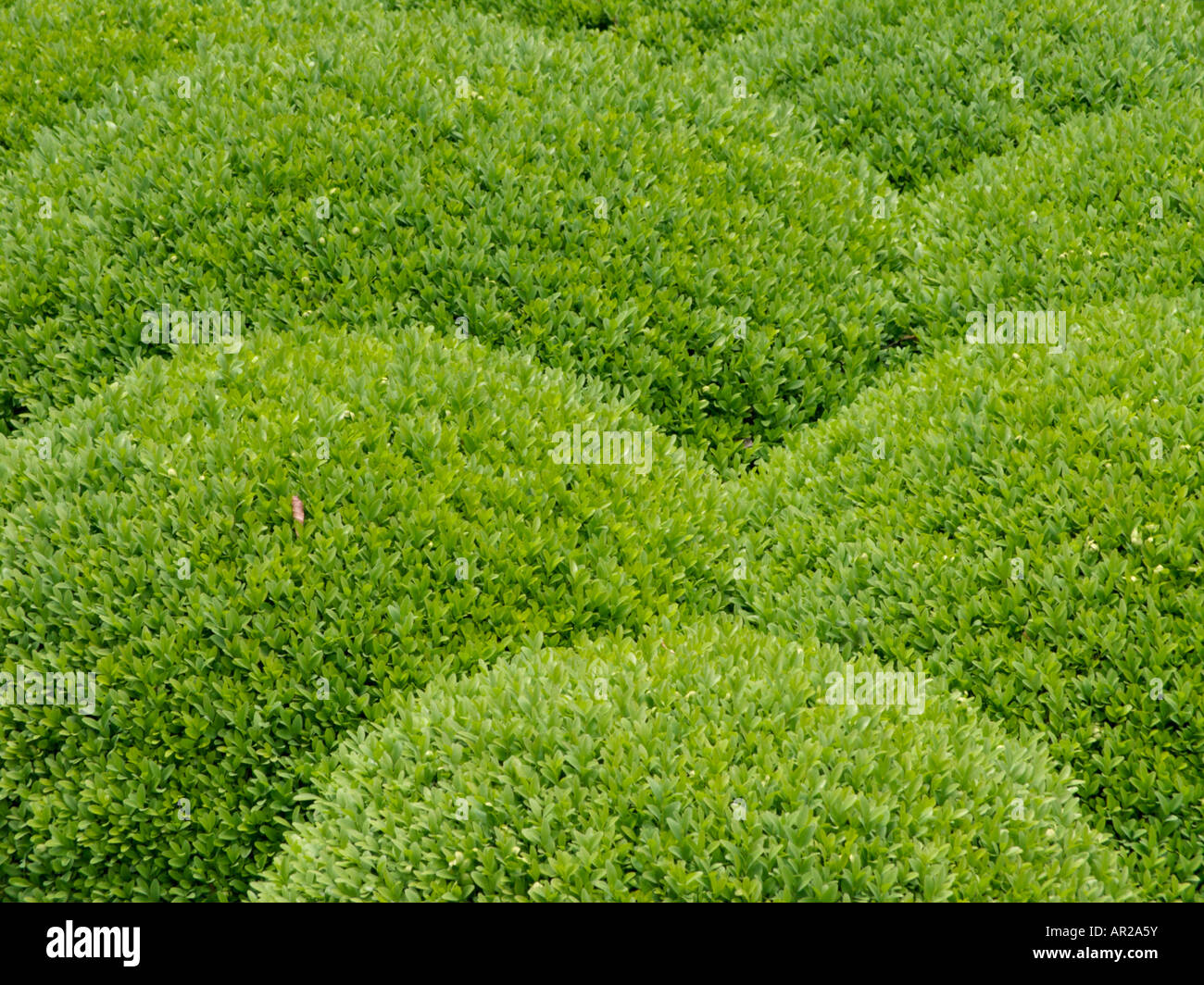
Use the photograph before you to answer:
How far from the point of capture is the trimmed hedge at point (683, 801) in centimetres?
433

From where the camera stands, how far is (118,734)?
17.1ft

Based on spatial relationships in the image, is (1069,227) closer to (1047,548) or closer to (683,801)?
(1047,548)

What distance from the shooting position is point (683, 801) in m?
4.52

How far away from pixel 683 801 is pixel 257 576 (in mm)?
2317

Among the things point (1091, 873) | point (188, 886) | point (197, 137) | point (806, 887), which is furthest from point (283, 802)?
point (197, 137)

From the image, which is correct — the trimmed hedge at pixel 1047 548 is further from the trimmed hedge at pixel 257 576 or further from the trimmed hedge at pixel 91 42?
the trimmed hedge at pixel 91 42

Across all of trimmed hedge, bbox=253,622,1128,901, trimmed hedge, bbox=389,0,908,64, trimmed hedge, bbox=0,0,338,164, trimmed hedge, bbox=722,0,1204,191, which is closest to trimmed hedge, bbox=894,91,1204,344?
trimmed hedge, bbox=722,0,1204,191

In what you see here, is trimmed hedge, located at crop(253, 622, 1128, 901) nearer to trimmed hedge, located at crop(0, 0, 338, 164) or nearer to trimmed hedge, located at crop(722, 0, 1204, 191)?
trimmed hedge, located at crop(722, 0, 1204, 191)

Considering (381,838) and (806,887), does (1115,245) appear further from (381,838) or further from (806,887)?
(381,838)

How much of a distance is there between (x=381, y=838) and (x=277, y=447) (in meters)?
2.16

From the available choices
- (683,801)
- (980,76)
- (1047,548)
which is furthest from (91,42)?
(1047,548)

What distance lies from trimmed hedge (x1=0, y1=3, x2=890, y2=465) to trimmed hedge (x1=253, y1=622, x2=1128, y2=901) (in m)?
2.73

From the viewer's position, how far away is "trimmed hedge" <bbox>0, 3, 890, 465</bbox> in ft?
24.0

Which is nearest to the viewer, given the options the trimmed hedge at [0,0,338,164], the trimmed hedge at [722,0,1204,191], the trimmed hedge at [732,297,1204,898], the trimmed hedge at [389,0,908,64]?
the trimmed hedge at [732,297,1204,898]
